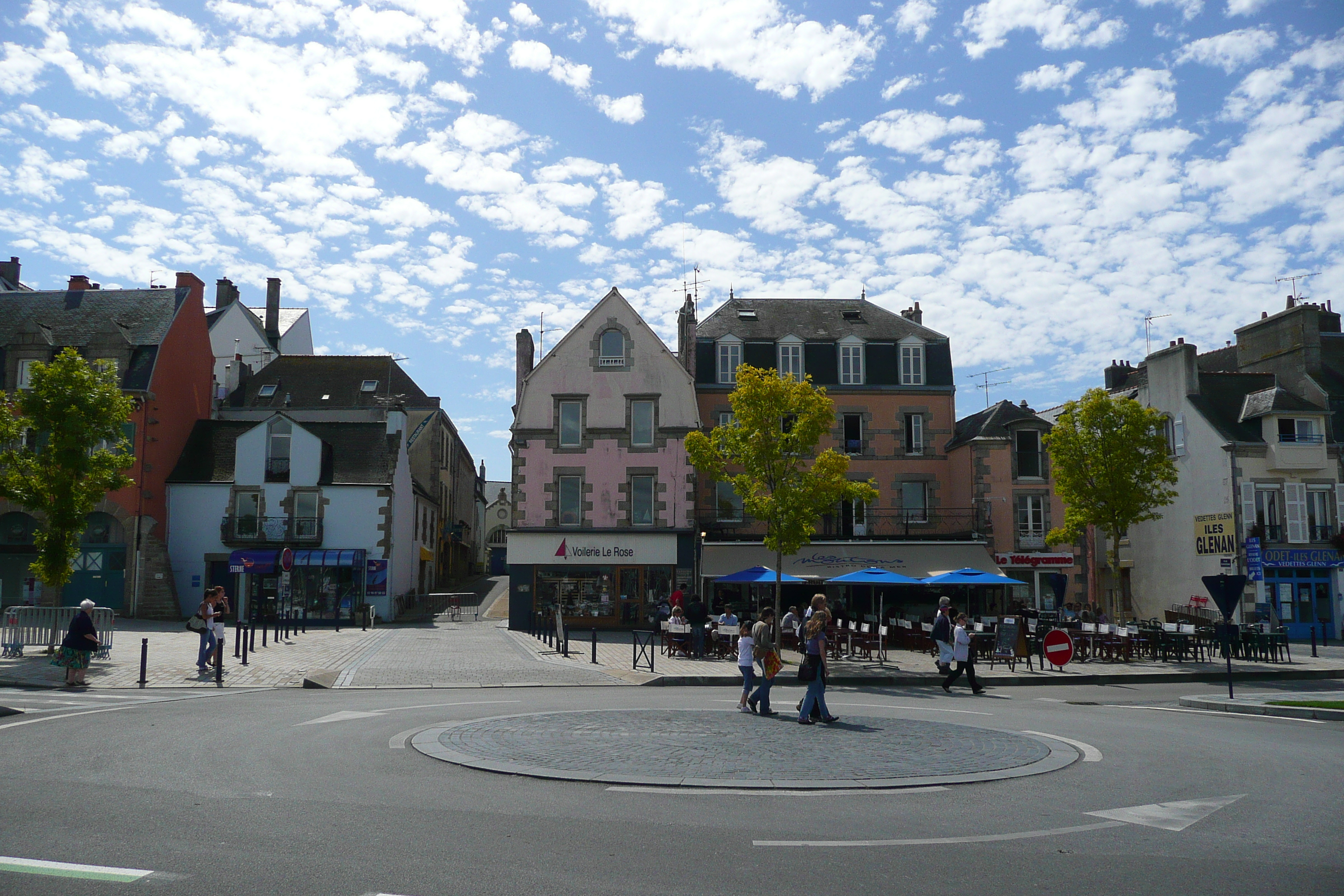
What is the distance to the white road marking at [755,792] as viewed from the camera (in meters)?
8.55

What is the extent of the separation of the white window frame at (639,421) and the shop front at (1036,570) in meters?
13.0

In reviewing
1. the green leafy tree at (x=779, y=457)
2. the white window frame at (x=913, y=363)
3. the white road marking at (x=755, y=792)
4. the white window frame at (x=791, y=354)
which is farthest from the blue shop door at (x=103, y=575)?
the white road marking at (x=755, y=792)

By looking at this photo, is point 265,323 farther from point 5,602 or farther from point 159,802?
point 159,802

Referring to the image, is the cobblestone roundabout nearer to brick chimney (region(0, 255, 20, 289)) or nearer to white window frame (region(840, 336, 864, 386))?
white window frame (region(840, 336, 864, 386))

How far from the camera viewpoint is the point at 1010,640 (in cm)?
2267

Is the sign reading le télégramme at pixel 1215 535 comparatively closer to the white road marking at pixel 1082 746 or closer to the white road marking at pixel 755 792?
the white road marking at pixel 1082 746

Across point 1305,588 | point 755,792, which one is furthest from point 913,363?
point 755,792

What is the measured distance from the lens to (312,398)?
1935 inches

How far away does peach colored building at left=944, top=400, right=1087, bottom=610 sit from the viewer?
35.0 m

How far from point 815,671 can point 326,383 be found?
4213 cm

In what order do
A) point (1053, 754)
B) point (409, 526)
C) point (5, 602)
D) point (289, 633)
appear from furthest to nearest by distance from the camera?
point (409, 526)
point (5, 602)
point (289, 633)
point (1053, 754)

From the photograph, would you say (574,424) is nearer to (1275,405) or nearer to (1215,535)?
(1215,535)

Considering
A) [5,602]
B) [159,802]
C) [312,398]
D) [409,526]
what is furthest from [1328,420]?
[5,602]

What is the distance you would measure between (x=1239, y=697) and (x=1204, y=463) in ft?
70.3
